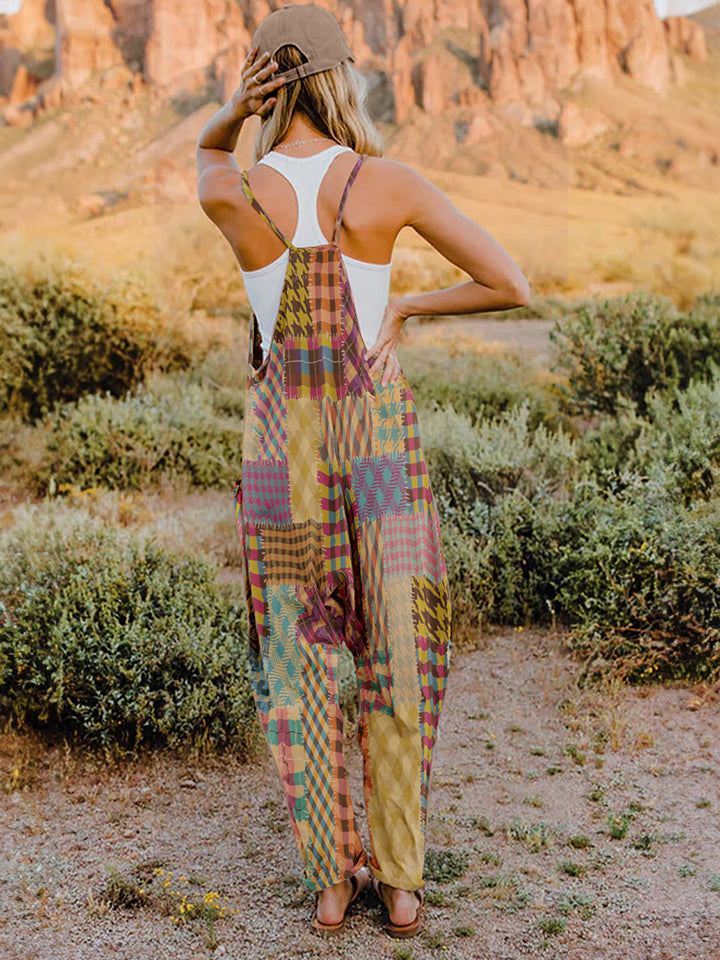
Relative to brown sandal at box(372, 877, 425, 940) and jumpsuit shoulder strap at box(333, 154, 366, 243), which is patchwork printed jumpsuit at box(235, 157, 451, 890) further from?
brown sandal at box(372, 877, 425, 940)

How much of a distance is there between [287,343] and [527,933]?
4.86ft

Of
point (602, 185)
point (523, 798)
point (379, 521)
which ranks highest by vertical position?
point (602, 185)

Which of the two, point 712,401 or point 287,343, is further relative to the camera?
point 712,401

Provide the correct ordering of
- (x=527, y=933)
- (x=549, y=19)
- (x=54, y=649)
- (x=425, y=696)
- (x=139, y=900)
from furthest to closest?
(x=549, y=19)
(x=54, y=649)
(x=139, y=900)
(x=527, y=933)
(x=425, y=696)

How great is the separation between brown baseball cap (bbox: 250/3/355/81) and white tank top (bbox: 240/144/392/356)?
0.52 feet

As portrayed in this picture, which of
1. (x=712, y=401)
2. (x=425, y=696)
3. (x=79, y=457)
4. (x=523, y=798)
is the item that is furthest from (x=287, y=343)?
(x=79, y=457)

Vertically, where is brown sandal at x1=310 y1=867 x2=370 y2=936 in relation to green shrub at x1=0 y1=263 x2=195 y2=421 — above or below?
below

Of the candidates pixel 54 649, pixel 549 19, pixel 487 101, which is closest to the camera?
pixel 54 649

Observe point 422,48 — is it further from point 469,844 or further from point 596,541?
point 469,844

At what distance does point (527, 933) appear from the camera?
2303 mm

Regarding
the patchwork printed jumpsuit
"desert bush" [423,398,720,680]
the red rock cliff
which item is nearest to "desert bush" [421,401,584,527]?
"desert bush" [423,398,720,680]

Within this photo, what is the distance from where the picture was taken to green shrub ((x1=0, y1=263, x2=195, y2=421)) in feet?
26.6

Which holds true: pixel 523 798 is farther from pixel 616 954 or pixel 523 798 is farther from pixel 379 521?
pixel 379 521

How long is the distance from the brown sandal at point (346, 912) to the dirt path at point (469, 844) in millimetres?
30
